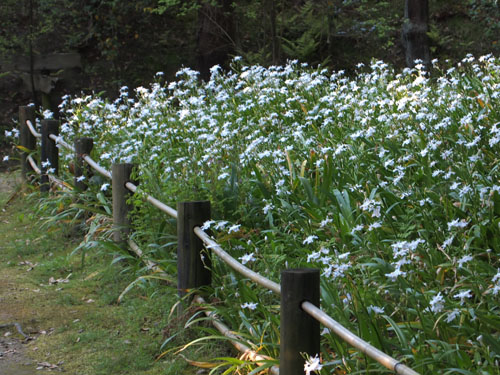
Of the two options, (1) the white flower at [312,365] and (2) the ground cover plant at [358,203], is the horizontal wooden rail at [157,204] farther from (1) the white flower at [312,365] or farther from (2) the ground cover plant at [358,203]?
(1) the white flower at [312,365]

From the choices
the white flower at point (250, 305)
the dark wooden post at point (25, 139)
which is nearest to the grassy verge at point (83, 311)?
the white flower at point (250, 305)

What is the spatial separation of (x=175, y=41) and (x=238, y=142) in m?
9.31

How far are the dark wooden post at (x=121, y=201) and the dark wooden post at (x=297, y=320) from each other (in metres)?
3.04

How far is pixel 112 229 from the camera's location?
18.9ft

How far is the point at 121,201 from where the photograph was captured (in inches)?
225

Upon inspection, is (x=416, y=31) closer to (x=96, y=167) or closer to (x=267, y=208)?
(x=96, y=167)

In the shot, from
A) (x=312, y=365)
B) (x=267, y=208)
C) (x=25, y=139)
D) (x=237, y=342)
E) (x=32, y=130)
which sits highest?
(x=32, y=130)

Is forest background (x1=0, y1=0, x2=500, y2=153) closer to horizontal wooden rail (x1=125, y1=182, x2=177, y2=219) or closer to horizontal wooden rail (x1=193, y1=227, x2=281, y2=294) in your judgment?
horizontal wooden rail (x1=125, y1=182, x2=177, y2=219)

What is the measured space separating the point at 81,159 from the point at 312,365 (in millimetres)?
4841

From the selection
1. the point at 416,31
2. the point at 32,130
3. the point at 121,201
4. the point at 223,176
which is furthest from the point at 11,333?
the point at 416,31

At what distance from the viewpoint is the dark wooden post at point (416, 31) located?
10.3 m

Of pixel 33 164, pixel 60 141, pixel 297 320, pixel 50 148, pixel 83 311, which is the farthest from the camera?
pixel 33 164

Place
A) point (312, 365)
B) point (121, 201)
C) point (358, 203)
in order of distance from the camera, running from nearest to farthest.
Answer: point (312, 365) < point (358, 203) < point (121, 201)

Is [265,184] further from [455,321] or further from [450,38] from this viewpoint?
[450,38]
